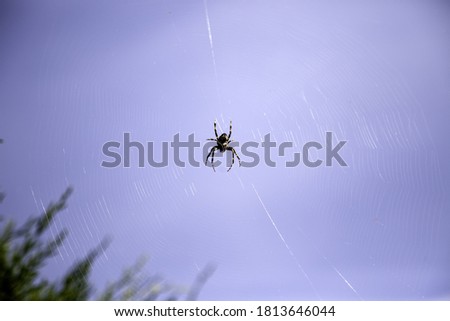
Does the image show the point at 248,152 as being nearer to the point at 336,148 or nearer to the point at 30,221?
the point at 336,148

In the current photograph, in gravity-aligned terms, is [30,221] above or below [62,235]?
above

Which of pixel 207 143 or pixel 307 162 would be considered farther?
pixel 207 143

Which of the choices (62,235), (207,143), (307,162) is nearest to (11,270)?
(62,235)

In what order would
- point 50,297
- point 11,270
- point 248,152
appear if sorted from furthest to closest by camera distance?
point 248,152
point 50,297
point 11,270

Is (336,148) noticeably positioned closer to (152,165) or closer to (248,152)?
(248,152)

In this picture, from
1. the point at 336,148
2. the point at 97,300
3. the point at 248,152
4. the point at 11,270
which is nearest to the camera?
the point at 11,270
